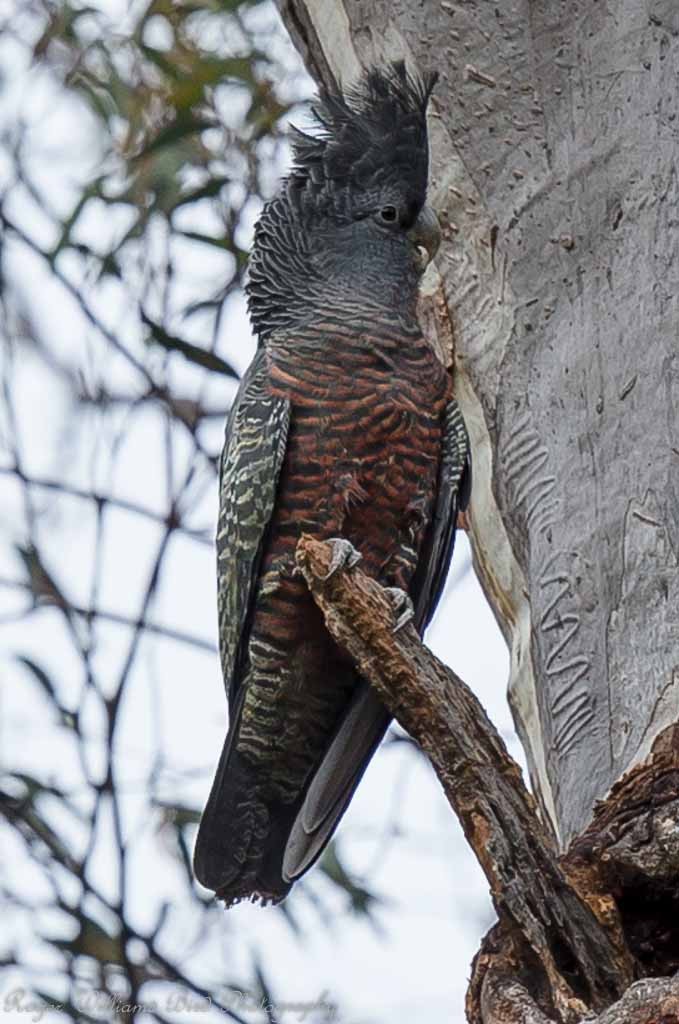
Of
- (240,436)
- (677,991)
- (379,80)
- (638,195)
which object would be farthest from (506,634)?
(677,991)

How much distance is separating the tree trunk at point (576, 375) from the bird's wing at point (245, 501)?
411 mm

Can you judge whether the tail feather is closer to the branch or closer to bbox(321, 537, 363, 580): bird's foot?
bbox(321, 537, 363, 580): bird's foot

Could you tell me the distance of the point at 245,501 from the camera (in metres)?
3.12

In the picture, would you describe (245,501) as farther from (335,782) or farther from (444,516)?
(335,782)

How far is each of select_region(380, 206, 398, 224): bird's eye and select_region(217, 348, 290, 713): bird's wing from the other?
43 centimetres

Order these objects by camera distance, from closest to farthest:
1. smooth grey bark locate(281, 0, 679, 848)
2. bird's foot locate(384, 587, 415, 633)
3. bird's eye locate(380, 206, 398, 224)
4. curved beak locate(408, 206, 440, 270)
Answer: smooth grey bark locate(281, 0, 679, 848)
bird's foot locate(384, 587, 415, 633)
curved beak locate(408, 206, 440, 270)
bird's eye locate(380, 206, 398, 224)

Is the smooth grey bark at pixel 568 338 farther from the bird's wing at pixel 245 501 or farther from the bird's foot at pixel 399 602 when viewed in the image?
the bird's wing at pixel 245 501

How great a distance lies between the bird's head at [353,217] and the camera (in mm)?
3238

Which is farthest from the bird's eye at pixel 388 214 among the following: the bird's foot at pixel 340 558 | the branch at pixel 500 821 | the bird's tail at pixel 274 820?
the branch at pixel 500 821

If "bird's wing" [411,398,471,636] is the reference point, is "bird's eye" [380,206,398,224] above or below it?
above

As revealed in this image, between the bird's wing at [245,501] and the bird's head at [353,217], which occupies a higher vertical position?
the bird's head at [353,217]

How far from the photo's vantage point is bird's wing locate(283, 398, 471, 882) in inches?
116

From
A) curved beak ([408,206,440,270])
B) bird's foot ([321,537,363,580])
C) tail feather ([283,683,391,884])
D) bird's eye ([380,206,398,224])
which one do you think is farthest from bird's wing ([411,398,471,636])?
bird's foot ([321,537,363,580])

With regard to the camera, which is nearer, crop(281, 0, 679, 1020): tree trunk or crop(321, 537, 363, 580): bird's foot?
crop(321, 537, 363, 580): bird's foot
